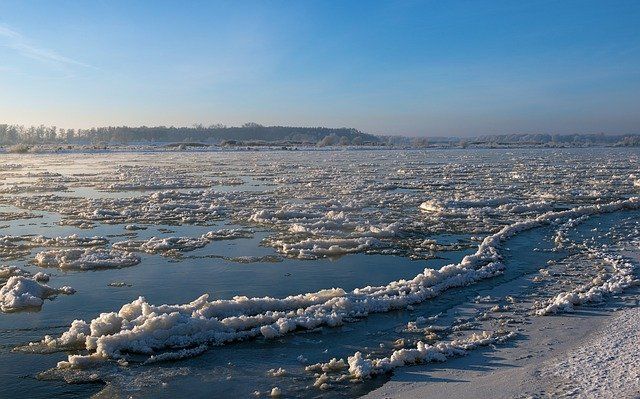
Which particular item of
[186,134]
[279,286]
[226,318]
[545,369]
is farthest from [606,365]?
[186,134]

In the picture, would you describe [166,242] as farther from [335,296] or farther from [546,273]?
[546,273]

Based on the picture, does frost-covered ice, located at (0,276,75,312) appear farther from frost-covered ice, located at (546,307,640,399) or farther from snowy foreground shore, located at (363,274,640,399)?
frost-covered ice, located at (546,307,640,399)

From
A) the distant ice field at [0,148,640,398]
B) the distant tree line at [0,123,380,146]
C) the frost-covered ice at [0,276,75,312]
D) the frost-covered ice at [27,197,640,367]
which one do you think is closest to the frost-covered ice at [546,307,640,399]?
the distant ice field at [0,148,640,398]

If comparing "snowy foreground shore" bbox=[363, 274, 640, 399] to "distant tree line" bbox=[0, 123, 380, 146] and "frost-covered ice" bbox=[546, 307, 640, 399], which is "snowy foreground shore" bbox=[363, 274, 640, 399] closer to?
"frost-covered ice" bbox=[546, 307, 640, 399]

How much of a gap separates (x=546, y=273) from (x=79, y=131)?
202 meters

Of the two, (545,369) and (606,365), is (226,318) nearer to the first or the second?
(545,369)

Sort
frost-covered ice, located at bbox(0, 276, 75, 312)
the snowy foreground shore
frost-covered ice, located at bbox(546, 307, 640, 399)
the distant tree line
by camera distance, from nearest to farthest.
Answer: frost-covered ice, located at bbox(546, 307, 640, 399) < the snowy foreground shore < frost-covered ice, located at bbox(0, 276, 75, 312) < the distant tree line

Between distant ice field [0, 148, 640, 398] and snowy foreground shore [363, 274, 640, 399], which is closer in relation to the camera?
snowy foreground shore [363, 274, 640, 399]

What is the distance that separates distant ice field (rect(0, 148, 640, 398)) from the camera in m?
6.24

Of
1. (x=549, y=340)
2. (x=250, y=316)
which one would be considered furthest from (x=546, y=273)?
(x=250, y=316)

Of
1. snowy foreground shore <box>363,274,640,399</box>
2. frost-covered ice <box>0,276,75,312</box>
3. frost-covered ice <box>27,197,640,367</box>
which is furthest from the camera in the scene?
frost-covered ice <box>0,276,75,312</box>

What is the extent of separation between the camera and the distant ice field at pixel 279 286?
6242 mm

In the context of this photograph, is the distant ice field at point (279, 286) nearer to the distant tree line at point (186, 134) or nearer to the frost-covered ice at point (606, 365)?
the frost-covered ice at point (606, 365)

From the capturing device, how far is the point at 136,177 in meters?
32.3
